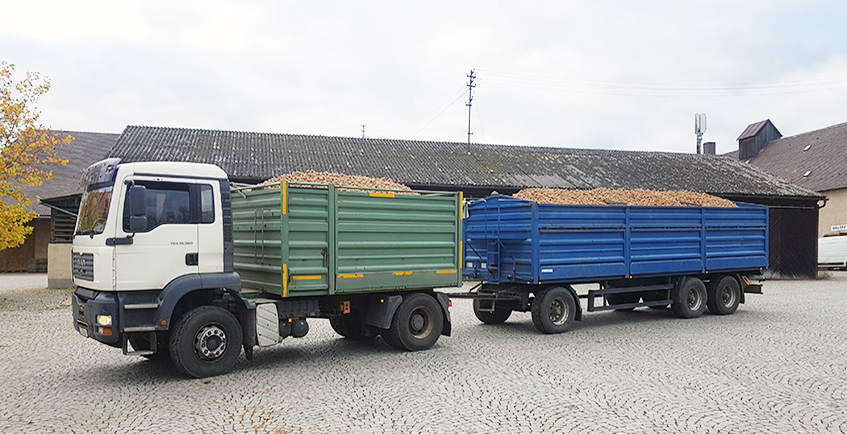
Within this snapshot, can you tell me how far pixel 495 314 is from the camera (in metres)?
11.8

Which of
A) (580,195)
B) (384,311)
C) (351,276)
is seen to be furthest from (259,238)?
(580,195)

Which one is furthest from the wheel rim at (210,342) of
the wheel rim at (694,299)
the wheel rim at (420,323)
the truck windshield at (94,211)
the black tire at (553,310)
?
the wheel rim at (694,299)

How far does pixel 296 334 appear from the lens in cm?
843

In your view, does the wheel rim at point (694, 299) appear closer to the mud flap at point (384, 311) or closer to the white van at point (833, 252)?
the mud flap at point (384, 311)

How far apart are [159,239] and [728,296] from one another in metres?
11.1

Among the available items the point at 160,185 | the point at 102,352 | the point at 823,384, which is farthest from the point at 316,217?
the point at 823,384

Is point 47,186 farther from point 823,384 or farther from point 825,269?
point 825,269

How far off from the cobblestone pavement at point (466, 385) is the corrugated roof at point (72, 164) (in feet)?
66.2

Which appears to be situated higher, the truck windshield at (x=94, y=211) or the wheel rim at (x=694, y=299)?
the truck windshield at (x=94, y=211)

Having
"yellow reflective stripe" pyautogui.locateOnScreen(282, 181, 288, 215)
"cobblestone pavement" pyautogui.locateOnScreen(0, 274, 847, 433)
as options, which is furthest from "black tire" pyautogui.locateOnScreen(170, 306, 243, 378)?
"yellow reflective stripe" pyautogui.locateOnScreen(282, 181, 288, 215)

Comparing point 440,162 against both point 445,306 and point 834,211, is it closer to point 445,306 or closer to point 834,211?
point 445,306

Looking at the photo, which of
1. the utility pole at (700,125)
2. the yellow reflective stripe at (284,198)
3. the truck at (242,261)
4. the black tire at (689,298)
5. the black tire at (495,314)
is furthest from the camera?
the utility pole at (700,125)

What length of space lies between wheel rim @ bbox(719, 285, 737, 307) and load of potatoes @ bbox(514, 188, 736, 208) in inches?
65.7

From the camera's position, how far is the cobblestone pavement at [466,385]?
582 cm
